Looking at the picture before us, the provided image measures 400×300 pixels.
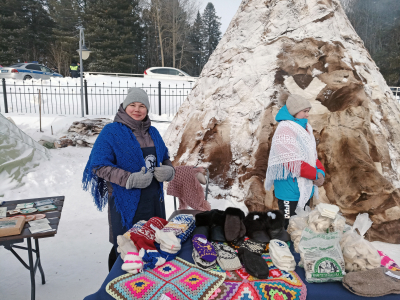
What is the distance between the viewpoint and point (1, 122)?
4910 mm

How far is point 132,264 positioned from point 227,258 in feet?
1.73

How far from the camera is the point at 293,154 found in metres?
2.31

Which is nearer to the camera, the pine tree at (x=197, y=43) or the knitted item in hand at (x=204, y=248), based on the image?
the knitted item in hand at (x=204, y=248)

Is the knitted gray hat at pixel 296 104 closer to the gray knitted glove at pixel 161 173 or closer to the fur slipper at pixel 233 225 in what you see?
the fur slipper at pixel 233 225

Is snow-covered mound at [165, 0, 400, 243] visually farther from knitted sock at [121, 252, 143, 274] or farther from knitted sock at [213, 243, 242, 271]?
knitted sock at [121, 252, 143, 274]

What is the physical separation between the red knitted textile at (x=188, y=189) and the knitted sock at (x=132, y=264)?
1.25m

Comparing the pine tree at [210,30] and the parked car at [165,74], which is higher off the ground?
the pine tree at [210,30]

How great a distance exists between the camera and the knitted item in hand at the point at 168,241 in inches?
62.7

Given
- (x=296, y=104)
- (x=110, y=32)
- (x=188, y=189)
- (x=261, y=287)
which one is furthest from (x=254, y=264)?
(x=110, y=32)

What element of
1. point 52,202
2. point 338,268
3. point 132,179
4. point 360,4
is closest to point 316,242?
point 338,268

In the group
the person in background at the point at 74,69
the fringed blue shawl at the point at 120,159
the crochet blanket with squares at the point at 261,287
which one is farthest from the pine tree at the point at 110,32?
the crochet blanket with squares at the point at 261,287

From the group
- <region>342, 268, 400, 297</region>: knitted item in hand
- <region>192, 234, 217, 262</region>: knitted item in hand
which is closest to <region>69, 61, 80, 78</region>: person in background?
<region>192, 234, 217, 262</region>: knitted item in hand

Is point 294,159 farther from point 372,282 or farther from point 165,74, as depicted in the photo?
point 165,74

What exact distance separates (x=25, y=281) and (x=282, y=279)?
247 centimetres
